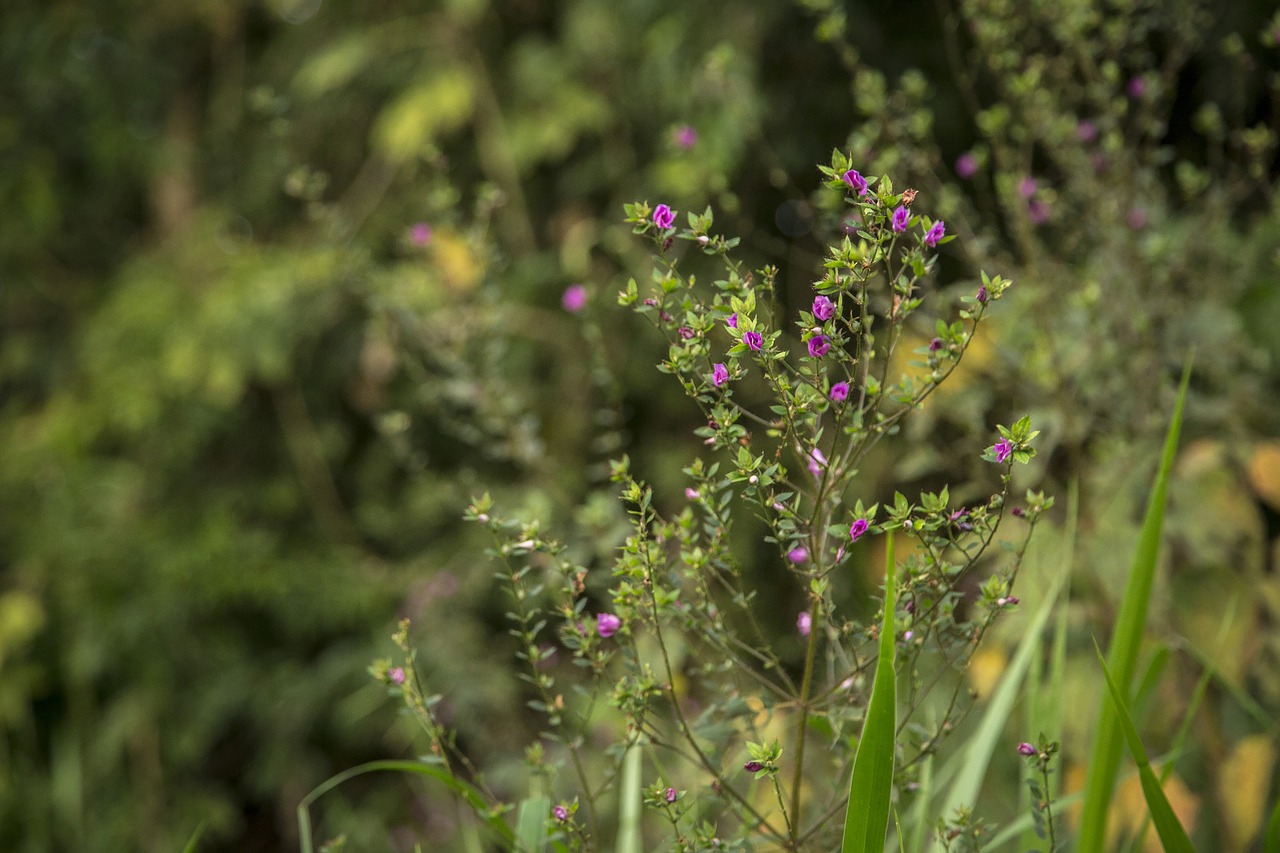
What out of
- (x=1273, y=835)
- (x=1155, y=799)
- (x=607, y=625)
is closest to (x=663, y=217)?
(x=607, y=625)

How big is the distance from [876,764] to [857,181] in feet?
1.29

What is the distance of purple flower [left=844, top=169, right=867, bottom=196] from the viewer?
2.36 ft

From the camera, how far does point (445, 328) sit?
6.67 feet

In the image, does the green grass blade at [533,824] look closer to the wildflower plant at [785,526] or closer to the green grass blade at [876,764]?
the wildflower plant at [785,526]

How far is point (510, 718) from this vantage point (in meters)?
2.59

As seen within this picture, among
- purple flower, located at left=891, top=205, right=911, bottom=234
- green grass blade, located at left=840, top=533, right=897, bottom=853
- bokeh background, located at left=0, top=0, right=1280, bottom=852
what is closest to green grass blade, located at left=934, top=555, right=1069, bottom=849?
green grass blade, located at left=840, top=533, right=897, bottom=853

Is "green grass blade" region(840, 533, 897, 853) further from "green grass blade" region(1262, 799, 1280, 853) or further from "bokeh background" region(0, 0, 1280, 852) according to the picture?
"bokeh background" region(0, 0, 1280, 852)

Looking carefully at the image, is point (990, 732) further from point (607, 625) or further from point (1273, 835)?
point (607, 625)

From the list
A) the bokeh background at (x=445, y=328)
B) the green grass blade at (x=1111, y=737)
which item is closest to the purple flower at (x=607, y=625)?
the green grass blade at (x=1111, y=737)

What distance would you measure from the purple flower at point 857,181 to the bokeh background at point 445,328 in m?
0.75

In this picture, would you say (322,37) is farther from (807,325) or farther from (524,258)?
(807,325)

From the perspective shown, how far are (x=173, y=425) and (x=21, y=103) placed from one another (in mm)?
1293

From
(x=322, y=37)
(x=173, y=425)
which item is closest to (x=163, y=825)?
(x=173, y=425)

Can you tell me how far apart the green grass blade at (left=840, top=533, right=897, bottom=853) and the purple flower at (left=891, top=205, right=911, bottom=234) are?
222mm
